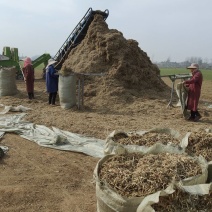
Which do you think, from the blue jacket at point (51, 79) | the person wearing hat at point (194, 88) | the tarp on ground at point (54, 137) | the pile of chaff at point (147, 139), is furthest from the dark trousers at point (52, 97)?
the pile of chaff at point (147, 139)

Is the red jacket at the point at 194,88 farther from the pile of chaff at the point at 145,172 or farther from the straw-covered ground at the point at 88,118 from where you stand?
the pile of chaff at the point at 145,172

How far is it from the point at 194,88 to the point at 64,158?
162 inches

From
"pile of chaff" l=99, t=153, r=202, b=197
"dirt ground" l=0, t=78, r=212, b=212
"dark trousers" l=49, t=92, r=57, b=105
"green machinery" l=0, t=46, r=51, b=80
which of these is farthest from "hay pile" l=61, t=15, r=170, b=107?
"pile of chaff" l=99, t=153, r=202, b=197

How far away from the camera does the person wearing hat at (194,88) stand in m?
8.05

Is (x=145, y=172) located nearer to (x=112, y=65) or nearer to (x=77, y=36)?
(x=112, y=65)

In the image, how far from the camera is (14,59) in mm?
17422

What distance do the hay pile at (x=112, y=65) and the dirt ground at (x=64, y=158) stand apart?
0.62 metres

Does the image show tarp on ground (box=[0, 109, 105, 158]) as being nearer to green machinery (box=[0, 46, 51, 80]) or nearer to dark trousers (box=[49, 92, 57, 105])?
dark trousers (box=[49, 92, 57, 105])

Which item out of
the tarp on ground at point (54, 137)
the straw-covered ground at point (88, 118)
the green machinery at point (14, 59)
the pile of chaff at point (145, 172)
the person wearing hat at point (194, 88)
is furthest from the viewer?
the green machinery at point (14, 59)

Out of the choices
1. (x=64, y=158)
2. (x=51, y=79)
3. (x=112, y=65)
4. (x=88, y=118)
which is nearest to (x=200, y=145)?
(x=64, y=158)

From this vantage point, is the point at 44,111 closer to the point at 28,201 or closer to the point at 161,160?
the point at 28,201

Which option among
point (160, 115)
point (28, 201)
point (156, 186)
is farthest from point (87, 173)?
point (160, 115)

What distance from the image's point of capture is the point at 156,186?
282cm

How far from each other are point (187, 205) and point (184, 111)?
19.5 feet
